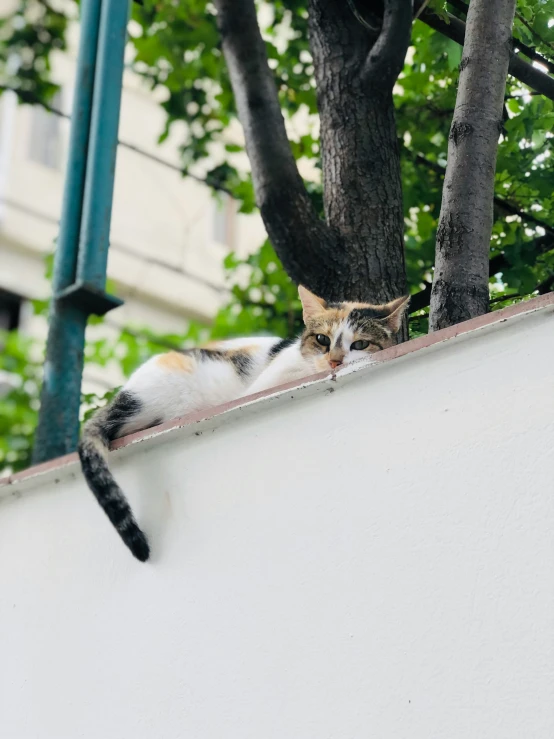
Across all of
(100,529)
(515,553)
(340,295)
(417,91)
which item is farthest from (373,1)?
(515,553)

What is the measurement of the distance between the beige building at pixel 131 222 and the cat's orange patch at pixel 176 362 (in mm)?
5986

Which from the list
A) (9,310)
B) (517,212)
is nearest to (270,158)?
(517,212)

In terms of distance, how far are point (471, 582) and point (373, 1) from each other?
1913mm

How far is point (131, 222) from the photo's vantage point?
9.45 metres

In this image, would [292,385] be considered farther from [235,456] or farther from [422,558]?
[422,558]

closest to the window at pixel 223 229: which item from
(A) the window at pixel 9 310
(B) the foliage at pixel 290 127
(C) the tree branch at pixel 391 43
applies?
(A) the window at pixel 9 310

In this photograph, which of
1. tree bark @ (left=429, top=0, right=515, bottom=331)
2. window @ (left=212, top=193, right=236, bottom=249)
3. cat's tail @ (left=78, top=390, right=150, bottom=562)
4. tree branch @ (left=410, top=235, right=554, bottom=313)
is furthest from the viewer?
window @ (left=212, top=193, right=236, bottom=249)

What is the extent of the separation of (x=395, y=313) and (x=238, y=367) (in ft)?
1.61

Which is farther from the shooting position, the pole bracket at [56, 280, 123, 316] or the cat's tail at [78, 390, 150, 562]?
the pole bracket at [56, 280, 123, 316]

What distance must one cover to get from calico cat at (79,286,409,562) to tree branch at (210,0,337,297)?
0.15 meters

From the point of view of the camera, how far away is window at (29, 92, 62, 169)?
934 cm

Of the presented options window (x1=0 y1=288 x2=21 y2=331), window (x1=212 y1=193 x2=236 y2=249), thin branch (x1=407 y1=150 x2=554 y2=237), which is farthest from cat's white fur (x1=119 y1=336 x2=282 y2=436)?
window (x1=212 y1=193 x2=236 y2=249)

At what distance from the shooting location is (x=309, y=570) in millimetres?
1676

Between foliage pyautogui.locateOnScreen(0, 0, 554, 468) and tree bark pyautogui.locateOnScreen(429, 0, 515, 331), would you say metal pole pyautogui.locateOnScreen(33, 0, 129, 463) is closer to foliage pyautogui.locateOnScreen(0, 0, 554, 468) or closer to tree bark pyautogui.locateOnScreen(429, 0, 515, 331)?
foliage pyautogui.locateOnScreen(0, 0, 554, 468)
